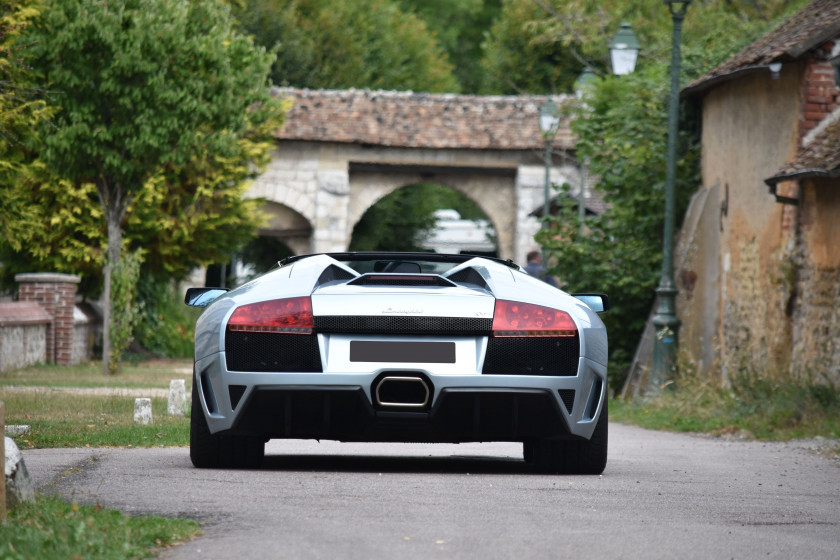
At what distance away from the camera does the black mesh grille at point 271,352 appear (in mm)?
6609

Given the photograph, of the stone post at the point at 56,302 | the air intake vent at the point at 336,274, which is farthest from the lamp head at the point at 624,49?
the air intake vent at the point at 336,274

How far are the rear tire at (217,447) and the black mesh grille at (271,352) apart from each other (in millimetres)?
358

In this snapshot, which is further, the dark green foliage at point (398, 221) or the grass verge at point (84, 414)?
the dark green foliage at point (398, 221)

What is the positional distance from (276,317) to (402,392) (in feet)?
2.26

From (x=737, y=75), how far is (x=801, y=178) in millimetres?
2717

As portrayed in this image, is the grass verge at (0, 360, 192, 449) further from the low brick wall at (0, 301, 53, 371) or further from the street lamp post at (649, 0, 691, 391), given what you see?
the street lamp post at (649, 0, 691, 391)

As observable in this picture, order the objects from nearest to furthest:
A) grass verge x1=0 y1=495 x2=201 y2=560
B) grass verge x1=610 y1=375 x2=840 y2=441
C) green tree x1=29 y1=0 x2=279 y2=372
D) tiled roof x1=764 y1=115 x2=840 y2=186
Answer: grass verge x1=0 y1=495 x2=201 y2=560 < grass verge x1=610 y1=375 x2=840 y2=441 < tiled roof x1=764 y1=115 x2=840 y2=186 < green tree x1=29 y1=0 x2=279 y2=372

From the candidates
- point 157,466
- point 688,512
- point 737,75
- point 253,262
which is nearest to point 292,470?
point 157,466

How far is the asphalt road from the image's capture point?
4.70 metres

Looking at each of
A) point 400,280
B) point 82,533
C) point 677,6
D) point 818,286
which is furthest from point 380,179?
point 82,533

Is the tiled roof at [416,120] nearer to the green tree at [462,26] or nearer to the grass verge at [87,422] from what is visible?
the grass verge at [87,422]

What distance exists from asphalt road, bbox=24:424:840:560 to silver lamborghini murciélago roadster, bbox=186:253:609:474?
0.28 meters

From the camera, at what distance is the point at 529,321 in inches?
264

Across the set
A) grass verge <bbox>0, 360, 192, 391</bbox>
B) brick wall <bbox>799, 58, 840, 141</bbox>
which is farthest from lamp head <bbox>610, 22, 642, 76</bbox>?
grass verge <bbox>0, 360, 192, 391</bbox>
